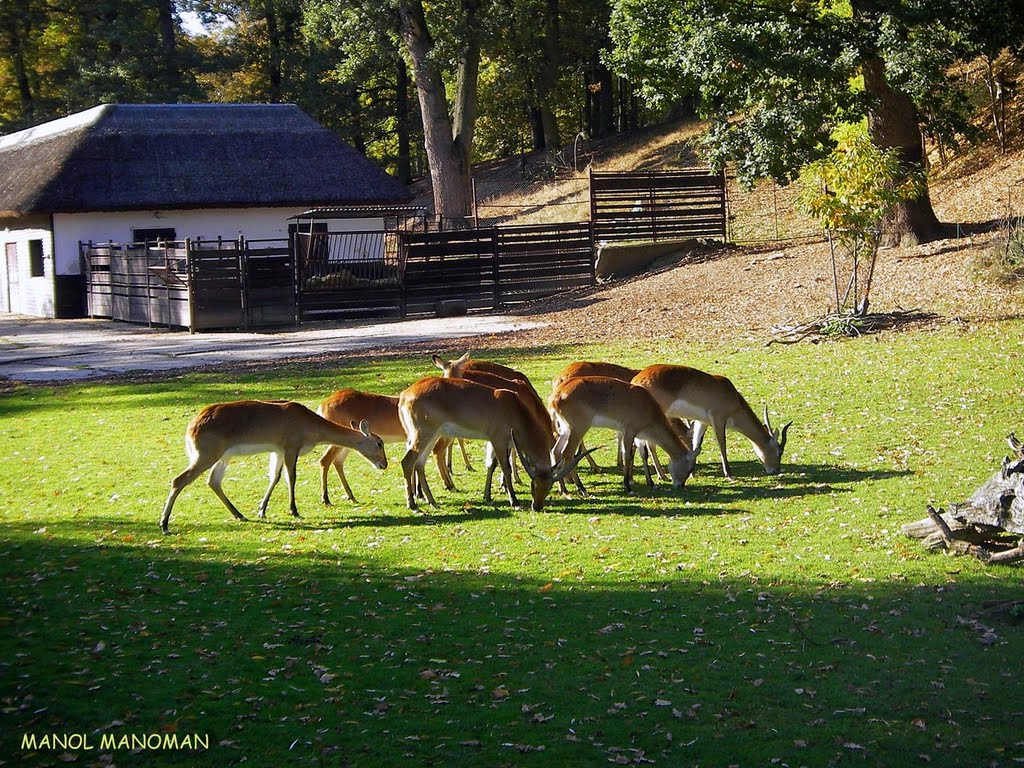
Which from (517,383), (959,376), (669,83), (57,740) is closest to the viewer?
(57,740)

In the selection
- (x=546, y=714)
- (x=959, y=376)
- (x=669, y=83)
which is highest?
(x=669, y=83)

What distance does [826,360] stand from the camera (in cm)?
1950

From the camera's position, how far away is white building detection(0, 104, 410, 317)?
37.4 m

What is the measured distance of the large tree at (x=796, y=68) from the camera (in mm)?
23781

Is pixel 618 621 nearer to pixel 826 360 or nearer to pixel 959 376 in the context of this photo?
pixel 959 376

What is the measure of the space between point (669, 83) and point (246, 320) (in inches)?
506

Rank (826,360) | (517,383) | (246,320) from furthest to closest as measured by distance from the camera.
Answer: (246,320) → (826,360) → (517,383)

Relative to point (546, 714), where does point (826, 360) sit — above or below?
above

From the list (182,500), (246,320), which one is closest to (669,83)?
(246,320)

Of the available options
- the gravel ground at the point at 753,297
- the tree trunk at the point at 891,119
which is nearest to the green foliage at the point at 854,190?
the gravel ground at the point at 753,297

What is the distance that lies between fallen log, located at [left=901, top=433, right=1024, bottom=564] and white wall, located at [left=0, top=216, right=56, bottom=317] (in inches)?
1336

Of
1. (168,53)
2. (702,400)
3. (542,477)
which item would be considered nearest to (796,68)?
(702,400)

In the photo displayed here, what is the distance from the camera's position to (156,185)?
38094mm

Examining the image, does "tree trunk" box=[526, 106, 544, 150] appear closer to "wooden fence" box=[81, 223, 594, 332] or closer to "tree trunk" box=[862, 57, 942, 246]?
"wooden fence" box=[81, 223, 594, 332]
